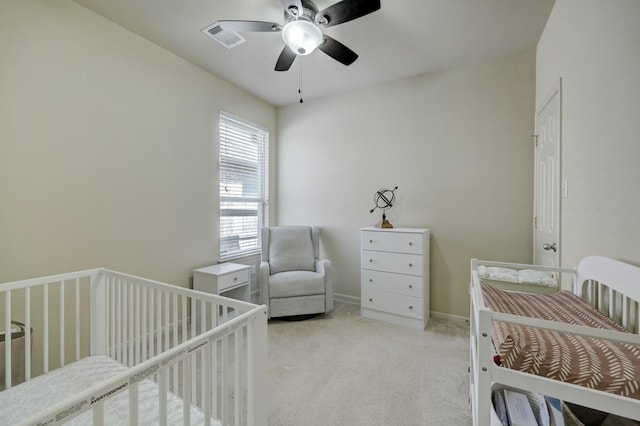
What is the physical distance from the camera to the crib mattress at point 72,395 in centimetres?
102

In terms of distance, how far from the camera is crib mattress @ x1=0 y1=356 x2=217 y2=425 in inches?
40.3

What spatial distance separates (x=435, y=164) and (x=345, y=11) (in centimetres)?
179

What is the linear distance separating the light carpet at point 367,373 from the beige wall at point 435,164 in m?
0.69

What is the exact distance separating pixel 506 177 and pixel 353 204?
159 centimetres

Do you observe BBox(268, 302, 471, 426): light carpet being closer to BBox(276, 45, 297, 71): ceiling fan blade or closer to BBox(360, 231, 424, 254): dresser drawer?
BBox(360, 231, 424, 254): dresser drawer

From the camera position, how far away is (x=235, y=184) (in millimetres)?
3312

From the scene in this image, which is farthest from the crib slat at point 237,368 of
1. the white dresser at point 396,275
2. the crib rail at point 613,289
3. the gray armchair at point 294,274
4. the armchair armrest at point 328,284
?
the white dresser at point 396,275

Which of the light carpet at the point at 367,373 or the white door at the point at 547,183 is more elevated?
the white door at the point at 547,183

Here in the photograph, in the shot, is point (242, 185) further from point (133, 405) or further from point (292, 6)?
point (133, 405)

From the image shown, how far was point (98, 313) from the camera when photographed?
5.13 ft

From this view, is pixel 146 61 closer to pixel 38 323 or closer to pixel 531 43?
pixel 38 323

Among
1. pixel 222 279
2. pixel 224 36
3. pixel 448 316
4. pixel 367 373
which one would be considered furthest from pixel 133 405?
pixel 448 316

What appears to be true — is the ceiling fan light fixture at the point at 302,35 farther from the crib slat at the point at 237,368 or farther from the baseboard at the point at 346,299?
the baseboard at the point at 346,299

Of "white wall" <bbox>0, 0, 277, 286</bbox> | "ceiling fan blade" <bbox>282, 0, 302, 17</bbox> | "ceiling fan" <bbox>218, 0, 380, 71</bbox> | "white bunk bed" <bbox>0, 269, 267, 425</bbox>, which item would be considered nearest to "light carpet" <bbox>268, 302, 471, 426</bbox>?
"white bunk bed" <bbox>0, 269, 267, 425</bbox>
